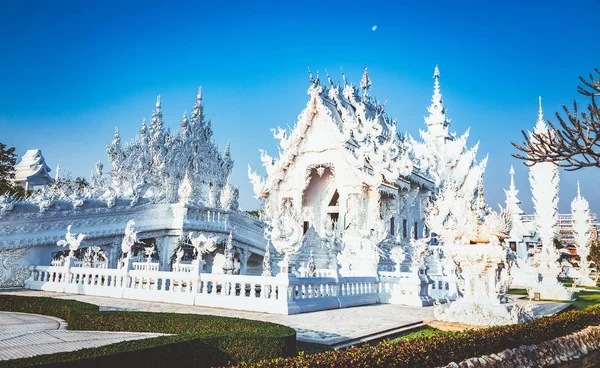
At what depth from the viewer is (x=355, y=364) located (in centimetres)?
387

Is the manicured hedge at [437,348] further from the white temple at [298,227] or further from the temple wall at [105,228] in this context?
the temple wall at [105,228]

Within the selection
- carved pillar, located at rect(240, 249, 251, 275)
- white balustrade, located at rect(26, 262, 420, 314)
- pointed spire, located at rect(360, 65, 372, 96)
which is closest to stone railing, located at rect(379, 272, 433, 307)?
white balustrade, located at rect(26, 262, 420, 314)

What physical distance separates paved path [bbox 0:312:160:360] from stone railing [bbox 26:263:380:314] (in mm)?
3152

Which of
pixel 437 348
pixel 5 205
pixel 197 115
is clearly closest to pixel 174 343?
pixel 437 348

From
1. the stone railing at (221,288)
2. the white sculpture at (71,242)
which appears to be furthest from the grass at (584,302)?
the white sculpture at (71,242)

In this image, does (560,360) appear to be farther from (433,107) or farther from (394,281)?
(433,107)

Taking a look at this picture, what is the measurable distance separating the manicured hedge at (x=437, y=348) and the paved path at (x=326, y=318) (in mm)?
1790

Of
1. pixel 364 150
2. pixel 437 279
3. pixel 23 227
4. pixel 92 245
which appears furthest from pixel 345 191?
pixel 23 227

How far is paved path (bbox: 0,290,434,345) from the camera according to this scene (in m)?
6.98

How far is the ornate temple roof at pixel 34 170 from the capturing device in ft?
154

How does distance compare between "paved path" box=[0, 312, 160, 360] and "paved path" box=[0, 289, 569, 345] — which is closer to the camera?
"paved path" box=[0, 312, 160, 360]

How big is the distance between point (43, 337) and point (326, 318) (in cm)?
477

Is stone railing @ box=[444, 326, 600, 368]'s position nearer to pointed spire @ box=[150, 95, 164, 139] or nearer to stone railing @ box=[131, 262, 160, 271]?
stone railing @ box=[131, 262, 160, 271]

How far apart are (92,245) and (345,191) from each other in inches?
437
